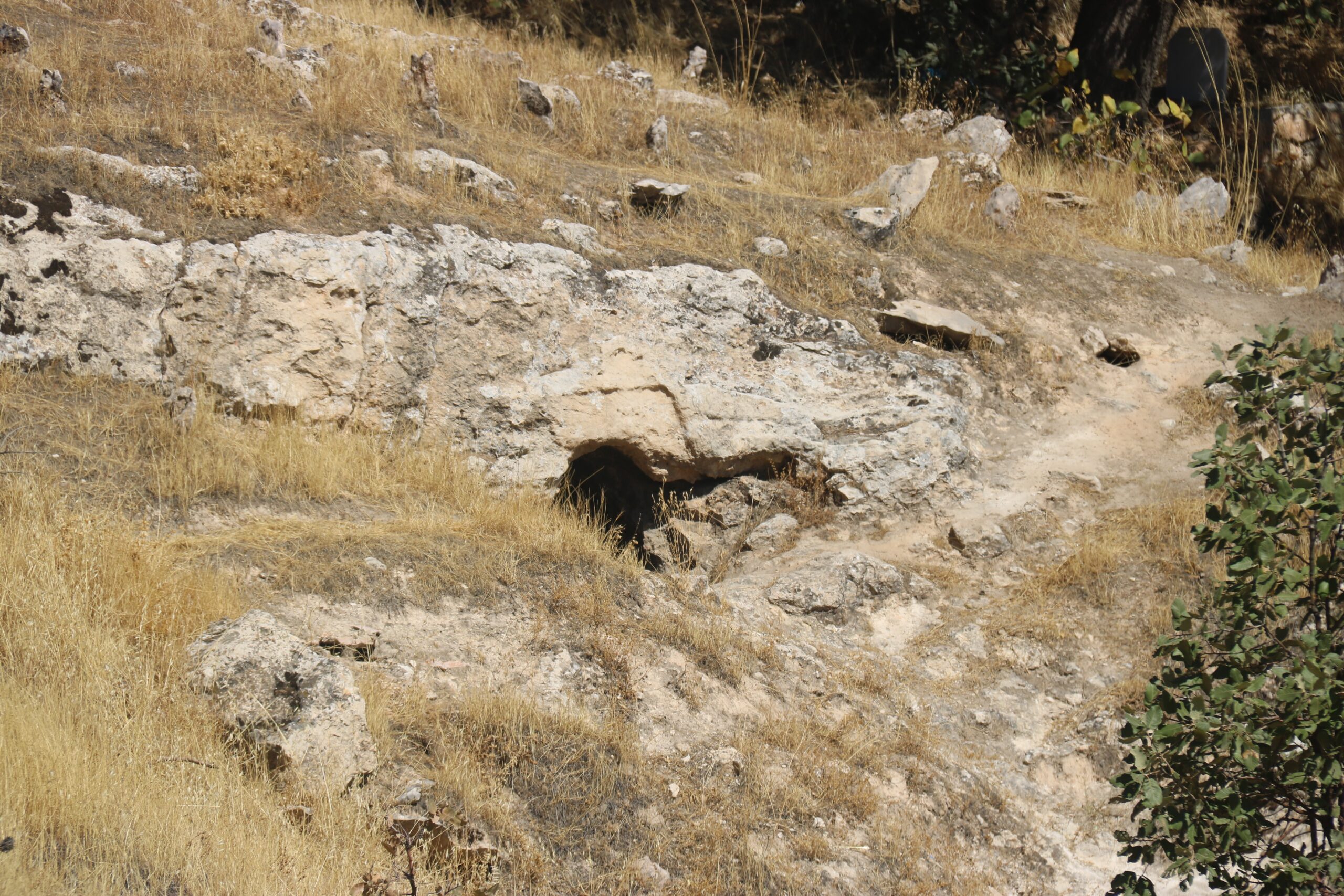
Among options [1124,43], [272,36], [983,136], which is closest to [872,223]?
[983,136]

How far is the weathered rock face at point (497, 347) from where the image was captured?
5363 mm

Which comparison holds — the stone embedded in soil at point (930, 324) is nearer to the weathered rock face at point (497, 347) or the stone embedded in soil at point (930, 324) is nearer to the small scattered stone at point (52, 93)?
the weathered rock face at point (497, 347)

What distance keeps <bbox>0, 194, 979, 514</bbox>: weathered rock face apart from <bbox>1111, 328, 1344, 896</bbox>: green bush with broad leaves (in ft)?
11.1

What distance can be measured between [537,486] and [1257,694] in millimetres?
3732

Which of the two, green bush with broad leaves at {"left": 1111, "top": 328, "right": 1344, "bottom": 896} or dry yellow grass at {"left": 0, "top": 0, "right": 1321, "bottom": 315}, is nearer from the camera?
green bush with broad leaves at {"left": 1111, "top": 328, "right": 1344, "bottom": 896}

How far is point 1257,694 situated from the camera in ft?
10.5

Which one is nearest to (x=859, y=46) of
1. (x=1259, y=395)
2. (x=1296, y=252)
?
(x=1296, y=252)

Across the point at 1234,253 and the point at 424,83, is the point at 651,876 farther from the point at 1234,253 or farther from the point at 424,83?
the point at 1234,253

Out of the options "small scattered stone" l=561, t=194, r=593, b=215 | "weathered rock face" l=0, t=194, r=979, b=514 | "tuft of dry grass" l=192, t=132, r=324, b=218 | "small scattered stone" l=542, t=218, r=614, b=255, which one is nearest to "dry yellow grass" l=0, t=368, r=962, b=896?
"weathered rock face" l=0, t=194, r=979, b=514

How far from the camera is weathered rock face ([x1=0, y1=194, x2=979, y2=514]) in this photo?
5.36 metres

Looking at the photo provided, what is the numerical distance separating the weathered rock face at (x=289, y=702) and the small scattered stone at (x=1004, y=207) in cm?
673

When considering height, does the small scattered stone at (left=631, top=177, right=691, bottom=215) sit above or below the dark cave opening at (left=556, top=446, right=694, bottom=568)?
above

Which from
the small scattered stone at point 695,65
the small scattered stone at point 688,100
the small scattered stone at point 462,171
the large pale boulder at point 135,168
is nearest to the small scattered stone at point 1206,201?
the small scattered stone at point 688,100

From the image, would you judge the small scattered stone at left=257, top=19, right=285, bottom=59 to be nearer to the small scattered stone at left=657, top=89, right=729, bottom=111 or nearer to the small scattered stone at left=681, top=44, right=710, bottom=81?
the small scattered stone at left=657, top=89, right=729, bottom=111
